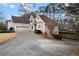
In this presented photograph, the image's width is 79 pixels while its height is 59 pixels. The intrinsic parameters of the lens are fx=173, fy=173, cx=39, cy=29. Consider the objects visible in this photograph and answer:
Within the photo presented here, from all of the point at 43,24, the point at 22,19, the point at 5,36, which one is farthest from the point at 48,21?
the point at 5,36

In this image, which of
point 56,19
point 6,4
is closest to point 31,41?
point 56,19

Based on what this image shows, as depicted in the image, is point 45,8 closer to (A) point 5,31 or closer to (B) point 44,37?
(B) point 44,37

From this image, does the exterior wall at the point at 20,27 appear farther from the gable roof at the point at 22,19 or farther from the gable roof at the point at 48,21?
the gable roof at the point at 48,21

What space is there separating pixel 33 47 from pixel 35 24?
264 millimetres

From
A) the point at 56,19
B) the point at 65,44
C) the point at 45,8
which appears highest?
the point at 45,8

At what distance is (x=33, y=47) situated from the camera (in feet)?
6.46

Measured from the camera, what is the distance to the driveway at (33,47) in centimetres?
196

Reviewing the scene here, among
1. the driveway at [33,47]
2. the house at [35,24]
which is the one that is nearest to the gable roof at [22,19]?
the house at [35,24]

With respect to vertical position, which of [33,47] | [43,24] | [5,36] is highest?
[43,24]

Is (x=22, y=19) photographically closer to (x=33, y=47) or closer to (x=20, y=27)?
(x=20, y=27)

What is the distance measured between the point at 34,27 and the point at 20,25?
0.53 ft

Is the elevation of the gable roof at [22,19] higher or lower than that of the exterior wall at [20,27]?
higher

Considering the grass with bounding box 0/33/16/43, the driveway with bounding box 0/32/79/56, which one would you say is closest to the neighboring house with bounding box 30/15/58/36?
the driveway with bounding box 0/32/79/56

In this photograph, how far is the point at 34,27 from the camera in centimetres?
198
